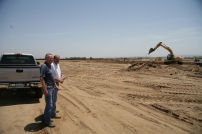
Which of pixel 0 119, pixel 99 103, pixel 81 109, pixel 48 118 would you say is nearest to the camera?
pixel 48 118

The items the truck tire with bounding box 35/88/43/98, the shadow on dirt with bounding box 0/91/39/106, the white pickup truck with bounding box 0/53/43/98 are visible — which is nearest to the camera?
the white pickup truck with bounding box 0/53/43/98

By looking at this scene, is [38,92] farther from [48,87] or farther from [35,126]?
[48,87]

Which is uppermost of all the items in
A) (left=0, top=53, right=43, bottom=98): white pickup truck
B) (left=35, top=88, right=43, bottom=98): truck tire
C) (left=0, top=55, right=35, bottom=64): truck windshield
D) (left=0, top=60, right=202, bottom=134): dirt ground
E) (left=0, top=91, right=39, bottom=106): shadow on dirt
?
(left=0, top=55, right=35, bottom=64): truck windshield

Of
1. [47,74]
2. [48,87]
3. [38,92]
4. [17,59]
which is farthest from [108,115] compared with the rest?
[17,59]

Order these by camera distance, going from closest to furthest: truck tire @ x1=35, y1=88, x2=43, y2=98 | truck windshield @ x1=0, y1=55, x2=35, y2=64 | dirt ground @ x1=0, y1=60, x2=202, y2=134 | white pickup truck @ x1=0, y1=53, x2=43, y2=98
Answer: dirt ground @ x1=0, y1=60, x2=202, y2=134, white pickup truck @ x1=0, y1=53, x2=43, y2=98, truck tire @ x1=35, y1=88, x2=43, y2=98, truck windshield @ x1=0, y1=55, x2=35, y2=64

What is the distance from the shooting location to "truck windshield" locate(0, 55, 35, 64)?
25.7 feet

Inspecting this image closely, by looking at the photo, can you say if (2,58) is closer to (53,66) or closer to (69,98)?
(69,98)

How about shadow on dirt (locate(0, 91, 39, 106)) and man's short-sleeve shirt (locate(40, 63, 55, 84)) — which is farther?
shadow on dirt (locate(0, 91, 39, 106))

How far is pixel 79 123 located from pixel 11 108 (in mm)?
2927

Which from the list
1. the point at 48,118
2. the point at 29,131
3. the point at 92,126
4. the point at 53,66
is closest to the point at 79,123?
the point at 92,126

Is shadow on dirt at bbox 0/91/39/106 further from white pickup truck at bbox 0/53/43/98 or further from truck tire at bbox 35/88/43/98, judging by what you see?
white pickup truck at bbox 0/53/43/98

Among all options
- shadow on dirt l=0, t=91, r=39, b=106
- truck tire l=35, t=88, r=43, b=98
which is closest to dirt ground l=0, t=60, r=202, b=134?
shadow on dirt l=0, t=91, r=39, b=106

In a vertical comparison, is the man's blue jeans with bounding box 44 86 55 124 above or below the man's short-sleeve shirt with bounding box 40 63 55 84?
below

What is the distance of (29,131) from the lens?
13.6ft
